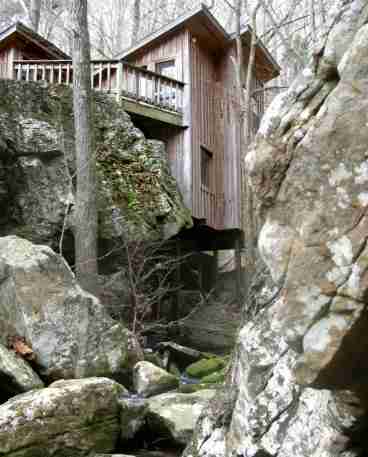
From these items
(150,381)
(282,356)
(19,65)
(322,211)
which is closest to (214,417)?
(282,356)

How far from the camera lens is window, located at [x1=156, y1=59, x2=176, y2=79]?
17.2 metres

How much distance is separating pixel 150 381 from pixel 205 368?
3105mm

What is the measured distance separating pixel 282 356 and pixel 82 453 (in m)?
2.89

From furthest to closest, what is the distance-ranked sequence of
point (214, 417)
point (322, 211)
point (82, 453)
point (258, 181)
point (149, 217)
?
point (149, 217), point (82, 453), point (214, 417), point (258, 181), point (322, 211)

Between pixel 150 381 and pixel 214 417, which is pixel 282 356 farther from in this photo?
pixel 150 381

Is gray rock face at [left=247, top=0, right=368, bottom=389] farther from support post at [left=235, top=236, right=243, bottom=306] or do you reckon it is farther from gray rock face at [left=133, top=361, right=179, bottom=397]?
support post at [left=235, top=236, right=243, bottom=306]

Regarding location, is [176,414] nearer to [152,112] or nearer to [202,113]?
[152,112]

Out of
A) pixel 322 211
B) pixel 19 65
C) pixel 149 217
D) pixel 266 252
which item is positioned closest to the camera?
pixel 322 211

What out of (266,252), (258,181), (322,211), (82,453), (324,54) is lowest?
(82,453)

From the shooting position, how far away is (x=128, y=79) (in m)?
15.9

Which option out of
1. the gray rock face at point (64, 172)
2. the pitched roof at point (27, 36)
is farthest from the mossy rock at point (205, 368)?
the pitched roof at point (27, 36)

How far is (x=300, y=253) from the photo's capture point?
2.28 m

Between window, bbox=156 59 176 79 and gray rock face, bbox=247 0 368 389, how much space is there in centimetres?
1527

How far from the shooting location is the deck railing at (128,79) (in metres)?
15.0
